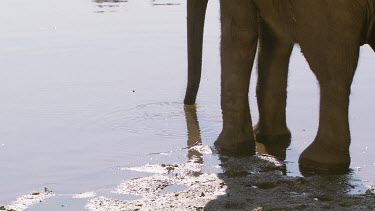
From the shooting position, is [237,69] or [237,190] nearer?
[237,190]

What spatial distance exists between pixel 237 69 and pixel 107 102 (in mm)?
2090

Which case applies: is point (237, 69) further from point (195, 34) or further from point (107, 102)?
point (107, 102)

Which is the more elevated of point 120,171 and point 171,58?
point 171,58

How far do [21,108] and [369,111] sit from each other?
304cm

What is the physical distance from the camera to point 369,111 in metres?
9.62

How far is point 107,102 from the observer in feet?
33.3

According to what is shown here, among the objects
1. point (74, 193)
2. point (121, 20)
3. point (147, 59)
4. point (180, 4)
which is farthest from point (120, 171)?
point (180, 4)

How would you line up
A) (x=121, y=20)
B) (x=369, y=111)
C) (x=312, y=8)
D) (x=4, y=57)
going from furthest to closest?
(x=121, y=20)
(x=4, y=57)
(x=369, y=111)
(x=312, y=8)

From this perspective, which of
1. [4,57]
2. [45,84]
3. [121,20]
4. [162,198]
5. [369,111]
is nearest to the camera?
[162,198]

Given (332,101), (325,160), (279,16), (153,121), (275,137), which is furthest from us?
(153,121)

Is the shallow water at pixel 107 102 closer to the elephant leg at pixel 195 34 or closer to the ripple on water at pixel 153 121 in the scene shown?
the ripple on water at pixel 153 121

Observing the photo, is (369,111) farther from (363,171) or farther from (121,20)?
(121,20)

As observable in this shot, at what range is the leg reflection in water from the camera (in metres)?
8.34

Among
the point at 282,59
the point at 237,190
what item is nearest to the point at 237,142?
the point at 282,59
